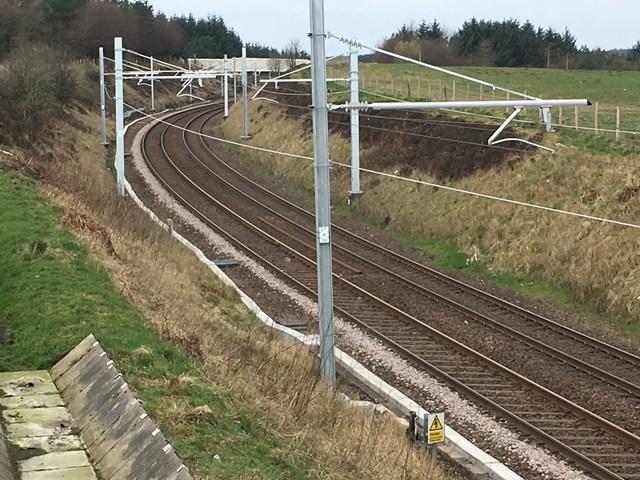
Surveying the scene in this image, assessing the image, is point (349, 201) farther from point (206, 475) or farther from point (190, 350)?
point (206, 475)

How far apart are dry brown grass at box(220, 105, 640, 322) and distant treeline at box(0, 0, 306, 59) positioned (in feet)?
134

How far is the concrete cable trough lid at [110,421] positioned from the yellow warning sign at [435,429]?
14.0 feet

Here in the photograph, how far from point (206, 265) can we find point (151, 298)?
27.5ft

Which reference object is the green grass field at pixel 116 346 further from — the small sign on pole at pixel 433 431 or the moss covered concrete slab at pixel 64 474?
the small sign on pole at pixel 433 431

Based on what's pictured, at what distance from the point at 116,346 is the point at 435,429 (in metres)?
4.32

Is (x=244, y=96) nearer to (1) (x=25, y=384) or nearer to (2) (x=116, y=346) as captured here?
(2) (x=116, y=346)

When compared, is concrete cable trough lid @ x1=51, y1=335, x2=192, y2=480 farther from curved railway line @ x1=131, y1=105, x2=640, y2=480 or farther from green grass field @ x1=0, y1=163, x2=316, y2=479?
curved railway line @ x1=131, y1=105, x2=640, y2=480

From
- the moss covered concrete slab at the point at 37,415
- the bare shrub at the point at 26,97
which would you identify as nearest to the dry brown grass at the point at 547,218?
the moss covered concrete slab at the point at 37,415

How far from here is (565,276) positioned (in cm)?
2173

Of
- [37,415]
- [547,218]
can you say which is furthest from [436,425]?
[547,218]

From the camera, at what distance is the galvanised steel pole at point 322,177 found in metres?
13.8

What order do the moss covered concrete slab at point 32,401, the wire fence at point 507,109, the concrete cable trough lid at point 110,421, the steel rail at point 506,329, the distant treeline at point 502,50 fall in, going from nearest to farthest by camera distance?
the concrete cable trough lid at point 110,421 → the moss covered concrete slab at point 32,401 → the steel rail at point 506,329 → the wire fence at point 507,109 → the distant treeline at point 502,50

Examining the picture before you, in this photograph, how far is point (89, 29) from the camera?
3282 inches

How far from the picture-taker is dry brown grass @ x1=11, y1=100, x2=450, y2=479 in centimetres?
1006
